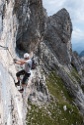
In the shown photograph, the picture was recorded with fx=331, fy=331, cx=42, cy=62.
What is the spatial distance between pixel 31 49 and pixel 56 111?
2502 centimetres

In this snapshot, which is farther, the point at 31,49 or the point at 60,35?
the point at 60,35

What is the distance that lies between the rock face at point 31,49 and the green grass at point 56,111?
9.50ft

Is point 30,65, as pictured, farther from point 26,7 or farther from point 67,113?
point 67,113

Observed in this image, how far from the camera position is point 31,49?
305 feet

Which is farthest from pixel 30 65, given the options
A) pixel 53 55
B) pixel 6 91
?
pixel 53 55

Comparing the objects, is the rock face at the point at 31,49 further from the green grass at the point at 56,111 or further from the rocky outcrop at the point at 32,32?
the green grass at the point at 56,111

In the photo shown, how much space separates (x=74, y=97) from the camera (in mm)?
132875

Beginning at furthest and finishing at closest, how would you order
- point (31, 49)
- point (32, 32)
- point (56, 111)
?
point (56, 111) → point (32, 32) → point (31, 49)

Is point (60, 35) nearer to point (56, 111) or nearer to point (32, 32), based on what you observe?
point (56, 111)

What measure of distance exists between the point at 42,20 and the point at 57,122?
106 ft

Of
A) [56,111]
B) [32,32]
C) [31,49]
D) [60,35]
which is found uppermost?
[32,32]

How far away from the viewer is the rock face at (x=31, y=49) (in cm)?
2925

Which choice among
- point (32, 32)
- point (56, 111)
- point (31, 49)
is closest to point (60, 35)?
point (56, 111)

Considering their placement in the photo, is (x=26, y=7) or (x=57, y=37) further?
(x=57, y=37)
